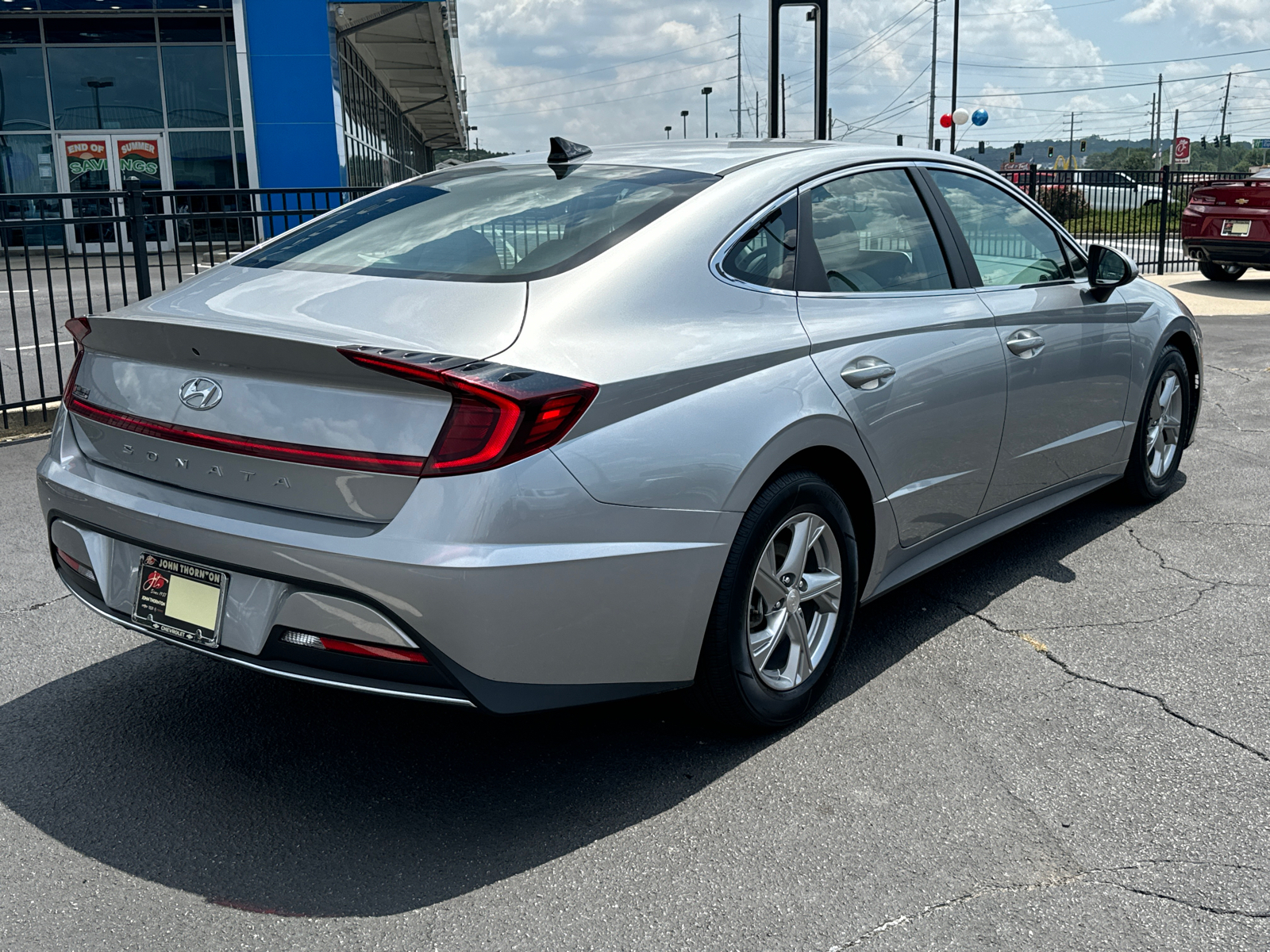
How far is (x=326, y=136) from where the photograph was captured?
20.5 meters

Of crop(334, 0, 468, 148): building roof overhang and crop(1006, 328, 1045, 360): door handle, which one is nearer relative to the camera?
crop(1006, 328, 1045, 360): door handle

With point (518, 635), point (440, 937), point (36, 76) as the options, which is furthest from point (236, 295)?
point (36, 76)

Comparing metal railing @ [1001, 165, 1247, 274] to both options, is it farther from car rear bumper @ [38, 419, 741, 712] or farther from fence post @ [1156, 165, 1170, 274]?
car rear bumper @ [38, 419, 741, 712]

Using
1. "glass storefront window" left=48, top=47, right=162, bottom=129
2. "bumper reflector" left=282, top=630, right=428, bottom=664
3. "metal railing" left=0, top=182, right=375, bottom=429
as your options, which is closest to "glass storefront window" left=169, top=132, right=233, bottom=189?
"glass storefront window" left=48, top=47, right=162, bottom=129

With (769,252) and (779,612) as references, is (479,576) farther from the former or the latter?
Result: (769,252)

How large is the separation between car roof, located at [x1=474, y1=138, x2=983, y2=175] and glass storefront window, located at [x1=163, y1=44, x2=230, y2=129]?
2136 centimetres

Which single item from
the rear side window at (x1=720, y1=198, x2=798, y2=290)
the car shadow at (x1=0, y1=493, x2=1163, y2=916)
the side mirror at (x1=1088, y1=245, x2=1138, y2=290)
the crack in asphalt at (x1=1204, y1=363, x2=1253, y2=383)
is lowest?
the car shadow at (x1=0, y1=493, x2=1163, y2=916)

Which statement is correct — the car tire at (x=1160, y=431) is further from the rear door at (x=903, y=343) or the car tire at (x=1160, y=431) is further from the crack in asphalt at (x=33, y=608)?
the crack in asphalt at (x=33, y=608)

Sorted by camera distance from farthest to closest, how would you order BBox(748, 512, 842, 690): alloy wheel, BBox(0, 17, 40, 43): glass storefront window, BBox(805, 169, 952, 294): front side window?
BBox(0, 17, 40, 43): glass storefront window < BBox(805, 169, 952, 294): front side window < BBox(748, 512, 842, 690): alloy wheel

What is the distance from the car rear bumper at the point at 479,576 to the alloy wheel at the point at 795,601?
12.2 inches

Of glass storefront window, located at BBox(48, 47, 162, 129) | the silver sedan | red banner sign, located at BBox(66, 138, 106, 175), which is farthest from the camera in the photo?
red banner sign, located at BBox(66, 138, 106, 175)

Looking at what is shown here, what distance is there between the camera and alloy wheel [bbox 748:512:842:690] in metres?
3.14

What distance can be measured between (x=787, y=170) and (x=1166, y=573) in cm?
237

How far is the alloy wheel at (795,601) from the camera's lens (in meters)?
3.14
